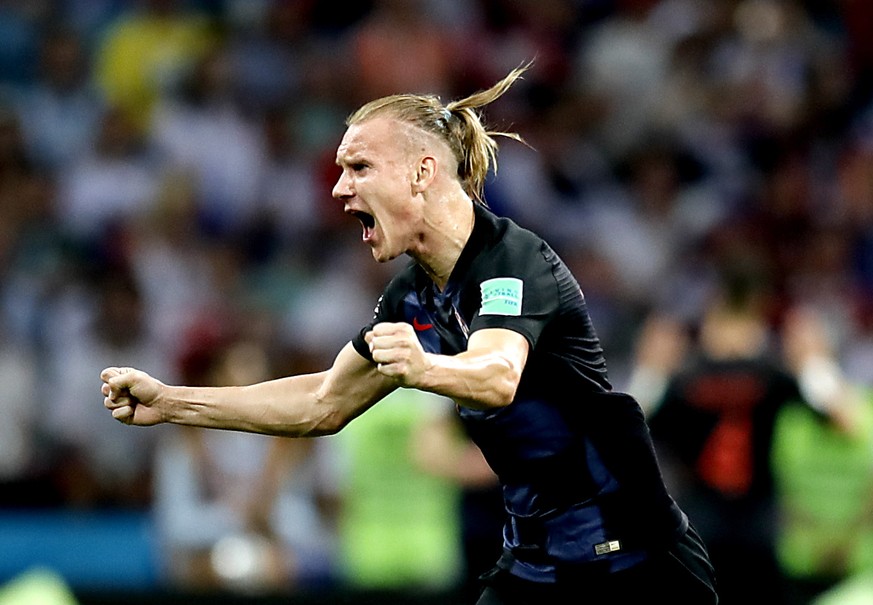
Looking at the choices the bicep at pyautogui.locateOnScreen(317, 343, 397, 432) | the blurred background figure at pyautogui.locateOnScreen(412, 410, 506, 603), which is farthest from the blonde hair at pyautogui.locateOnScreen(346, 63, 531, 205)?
the blurred background figure at pyautogui.locateOnScreen(412, 410, 506, 603)

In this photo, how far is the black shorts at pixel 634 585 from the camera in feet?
14.6

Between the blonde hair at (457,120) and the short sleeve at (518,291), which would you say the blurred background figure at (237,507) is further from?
the short sleeve at (518,291)

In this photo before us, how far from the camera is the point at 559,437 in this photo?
14.4 feet

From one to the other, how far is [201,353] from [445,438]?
4.87ft

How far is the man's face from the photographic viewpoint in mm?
4418

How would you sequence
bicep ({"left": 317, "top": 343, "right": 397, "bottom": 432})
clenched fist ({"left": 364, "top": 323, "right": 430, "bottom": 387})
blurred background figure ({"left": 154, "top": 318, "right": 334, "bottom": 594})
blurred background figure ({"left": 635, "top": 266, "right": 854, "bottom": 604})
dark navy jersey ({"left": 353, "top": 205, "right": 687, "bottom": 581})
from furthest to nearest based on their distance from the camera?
blurred background figure ({"left": 154, "top": 318, "right": 334, "bottom": 594}), blurred background figure ({"left": 635, "top": 266, "right": 854, "bottom": 604}), bicep ({"left": 317, "top": 343, "right": 397, "bottom": 432}), dark navy jersey ({"left": 353, "top": 205, "right": 687, "bottom": 581}), clenched fist ({"left": 364, "top": 323, "right": 430, "bottom": 387})

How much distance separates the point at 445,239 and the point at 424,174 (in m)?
0.19

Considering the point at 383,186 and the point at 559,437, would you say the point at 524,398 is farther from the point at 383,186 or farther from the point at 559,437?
the point at 383,186

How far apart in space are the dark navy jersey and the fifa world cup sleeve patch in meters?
0.07

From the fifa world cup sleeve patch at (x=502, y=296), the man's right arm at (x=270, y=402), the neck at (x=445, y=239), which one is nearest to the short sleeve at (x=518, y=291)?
the fifa world cup sleeve patch at (x=502, y=296)

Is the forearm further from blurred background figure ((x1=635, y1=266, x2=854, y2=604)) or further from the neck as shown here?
blurred background figure ((x1=635, y1=266, x2=854, y2=604))

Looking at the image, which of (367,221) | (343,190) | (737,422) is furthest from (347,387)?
(737,422)

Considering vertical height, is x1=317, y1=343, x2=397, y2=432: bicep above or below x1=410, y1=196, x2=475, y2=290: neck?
below

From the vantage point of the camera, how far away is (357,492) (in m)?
8.47
